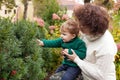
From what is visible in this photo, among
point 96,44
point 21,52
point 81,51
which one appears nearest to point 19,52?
point 21,52

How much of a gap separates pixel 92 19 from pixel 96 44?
0.91 feet

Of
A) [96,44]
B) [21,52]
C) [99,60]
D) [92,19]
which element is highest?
[92,19]

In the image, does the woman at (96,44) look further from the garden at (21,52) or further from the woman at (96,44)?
the garden at (21,52)

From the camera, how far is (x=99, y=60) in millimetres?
4016

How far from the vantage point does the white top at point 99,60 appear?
4004mm

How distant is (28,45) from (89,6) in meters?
1.07

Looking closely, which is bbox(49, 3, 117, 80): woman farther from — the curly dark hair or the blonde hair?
the blonde hair

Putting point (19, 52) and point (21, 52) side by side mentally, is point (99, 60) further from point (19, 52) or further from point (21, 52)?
point (21, 52)

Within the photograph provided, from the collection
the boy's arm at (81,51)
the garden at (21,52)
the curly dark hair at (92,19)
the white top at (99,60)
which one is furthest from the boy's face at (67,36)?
the garden at (21,52)

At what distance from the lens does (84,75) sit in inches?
169

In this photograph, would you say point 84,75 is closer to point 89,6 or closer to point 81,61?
point 81,61

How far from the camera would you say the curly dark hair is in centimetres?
399

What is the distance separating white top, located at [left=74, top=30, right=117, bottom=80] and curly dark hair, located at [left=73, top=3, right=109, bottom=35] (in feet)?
0.45

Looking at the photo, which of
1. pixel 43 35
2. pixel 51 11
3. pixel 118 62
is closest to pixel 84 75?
pixel 43 35
